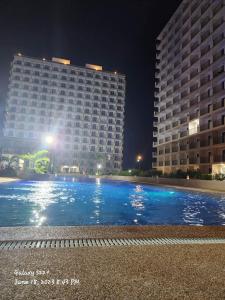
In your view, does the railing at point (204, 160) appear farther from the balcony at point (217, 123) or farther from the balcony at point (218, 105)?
the balcony at point (218, 105)

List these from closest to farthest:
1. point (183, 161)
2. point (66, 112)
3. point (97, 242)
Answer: point (97, 242) < point (183, 161) < point (66, 112)

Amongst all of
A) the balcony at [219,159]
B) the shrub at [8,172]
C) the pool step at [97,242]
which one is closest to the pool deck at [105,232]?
the pool step at [97,242]

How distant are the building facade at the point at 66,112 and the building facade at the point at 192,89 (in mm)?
36060

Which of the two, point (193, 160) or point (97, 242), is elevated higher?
point (193, 160)

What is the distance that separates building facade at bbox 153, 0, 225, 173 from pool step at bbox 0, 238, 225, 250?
125ft

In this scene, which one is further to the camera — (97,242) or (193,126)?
(193,126)

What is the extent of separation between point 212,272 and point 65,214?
28.4 ft

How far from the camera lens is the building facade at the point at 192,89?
1725 inches

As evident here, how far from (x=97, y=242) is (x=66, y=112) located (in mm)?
95734

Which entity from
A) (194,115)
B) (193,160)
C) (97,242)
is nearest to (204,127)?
(194,115)

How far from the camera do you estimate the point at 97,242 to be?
5.09 meters

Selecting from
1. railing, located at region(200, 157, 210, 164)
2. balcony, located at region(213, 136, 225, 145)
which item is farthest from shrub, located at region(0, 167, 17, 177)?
balcony, located at region(213, 136, 225, 145)

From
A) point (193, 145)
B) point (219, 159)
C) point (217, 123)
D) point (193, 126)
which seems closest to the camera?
point (219, 159)

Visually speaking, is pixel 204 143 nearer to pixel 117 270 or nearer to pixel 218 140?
Result: pixel 218 140
